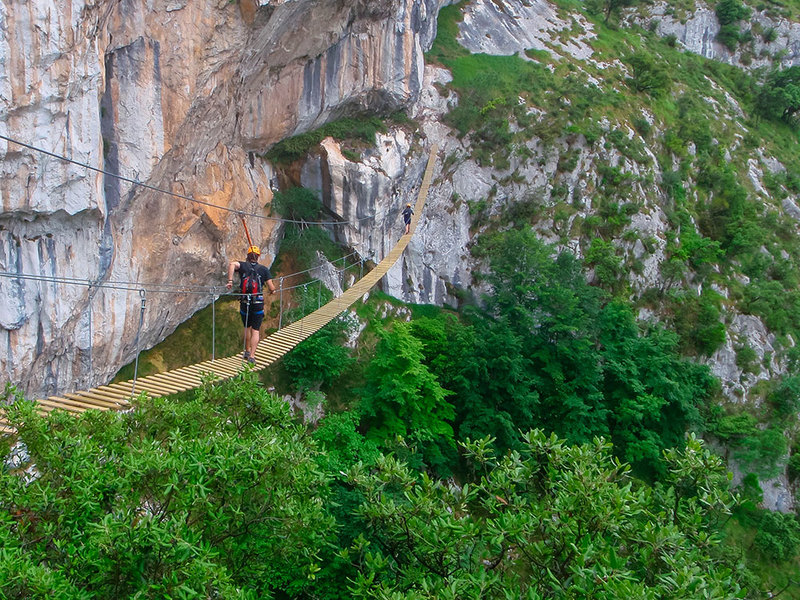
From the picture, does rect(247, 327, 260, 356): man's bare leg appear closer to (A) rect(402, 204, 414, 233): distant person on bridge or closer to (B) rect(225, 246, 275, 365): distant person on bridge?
(B) rect(225, 246, 275, 365): distant person on bridge

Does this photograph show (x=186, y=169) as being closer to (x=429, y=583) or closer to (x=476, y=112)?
(x=429, y=583)

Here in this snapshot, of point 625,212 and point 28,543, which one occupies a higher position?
point 625,212

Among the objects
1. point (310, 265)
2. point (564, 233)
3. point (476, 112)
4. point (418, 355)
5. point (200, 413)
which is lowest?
point (418, 355)

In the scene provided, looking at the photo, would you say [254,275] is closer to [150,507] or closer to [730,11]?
[150,507]

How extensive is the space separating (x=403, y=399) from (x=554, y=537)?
6903 mm

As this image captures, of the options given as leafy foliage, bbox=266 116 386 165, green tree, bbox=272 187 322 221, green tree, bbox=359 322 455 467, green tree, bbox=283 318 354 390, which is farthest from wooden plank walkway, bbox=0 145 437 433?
leafy foliage, bbox=266 116 386 165

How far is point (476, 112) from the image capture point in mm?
18281

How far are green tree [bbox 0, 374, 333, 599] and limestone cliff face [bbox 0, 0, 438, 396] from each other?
2170 mm

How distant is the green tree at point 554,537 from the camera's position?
365cm

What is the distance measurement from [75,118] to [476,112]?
13909 millimetres

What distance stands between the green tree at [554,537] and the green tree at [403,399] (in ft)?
19.4

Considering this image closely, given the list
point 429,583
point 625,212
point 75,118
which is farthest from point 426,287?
point 429,583

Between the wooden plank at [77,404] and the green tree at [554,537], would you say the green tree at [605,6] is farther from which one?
the wooden plank at [77,404]

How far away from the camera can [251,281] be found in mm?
7191
